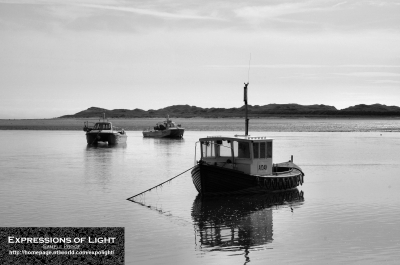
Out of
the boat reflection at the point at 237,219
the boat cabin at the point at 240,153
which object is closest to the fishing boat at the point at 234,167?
the boat cabin at the point at 240,153

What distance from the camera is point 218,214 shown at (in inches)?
1085

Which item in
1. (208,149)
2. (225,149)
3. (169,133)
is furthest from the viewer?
(169,133)

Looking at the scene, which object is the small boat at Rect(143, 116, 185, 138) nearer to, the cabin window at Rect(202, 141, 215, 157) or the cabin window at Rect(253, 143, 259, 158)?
the cabin window at Rect(202, 141, 215, 157)

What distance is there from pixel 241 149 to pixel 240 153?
24cm

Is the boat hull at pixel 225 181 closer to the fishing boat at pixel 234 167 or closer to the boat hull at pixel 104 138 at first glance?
the fishing boat at pixel 234 167

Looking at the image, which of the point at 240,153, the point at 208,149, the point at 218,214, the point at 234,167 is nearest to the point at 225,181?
the point at 234,167

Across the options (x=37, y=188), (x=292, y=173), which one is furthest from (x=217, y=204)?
(x=37, y=188)

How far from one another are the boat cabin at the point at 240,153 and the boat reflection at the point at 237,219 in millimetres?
A: 1783

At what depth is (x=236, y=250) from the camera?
67.5ft

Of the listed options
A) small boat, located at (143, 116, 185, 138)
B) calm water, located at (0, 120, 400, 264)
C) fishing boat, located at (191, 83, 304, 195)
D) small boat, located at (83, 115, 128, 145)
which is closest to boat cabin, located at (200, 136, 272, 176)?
fishing boat, located at (191, 83, 304, 195)

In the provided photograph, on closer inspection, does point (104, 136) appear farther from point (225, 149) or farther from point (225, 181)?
point (225, 181)

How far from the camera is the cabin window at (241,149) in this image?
32750mm

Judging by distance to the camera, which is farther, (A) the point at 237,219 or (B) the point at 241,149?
(B) the point at 241,149

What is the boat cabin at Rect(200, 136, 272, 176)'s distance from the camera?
107ft
